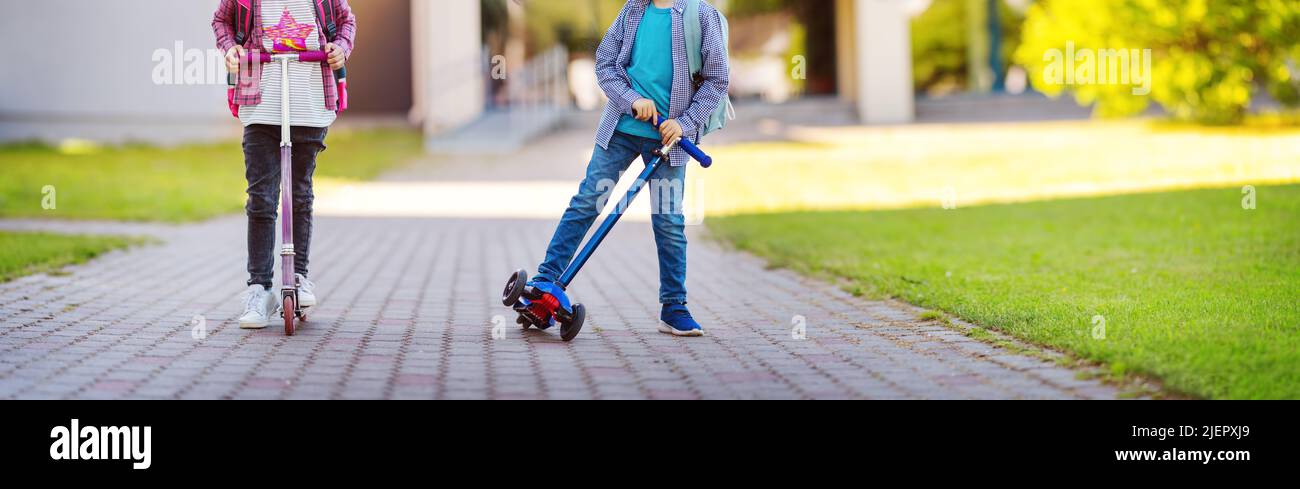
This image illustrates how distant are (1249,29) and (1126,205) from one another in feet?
27.7

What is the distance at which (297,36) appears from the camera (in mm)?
6094

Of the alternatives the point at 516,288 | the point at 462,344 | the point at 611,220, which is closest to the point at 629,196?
the point at 611,220

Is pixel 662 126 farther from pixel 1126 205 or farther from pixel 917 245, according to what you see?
pixel 1126 205

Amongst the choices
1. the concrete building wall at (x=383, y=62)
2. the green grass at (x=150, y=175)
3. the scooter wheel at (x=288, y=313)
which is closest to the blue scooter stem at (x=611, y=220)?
the scooter wheel at (x=288, y=313)

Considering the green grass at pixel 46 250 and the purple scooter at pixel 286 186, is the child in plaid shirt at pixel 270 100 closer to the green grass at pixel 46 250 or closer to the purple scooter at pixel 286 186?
the purple scooter at pixel 286 186

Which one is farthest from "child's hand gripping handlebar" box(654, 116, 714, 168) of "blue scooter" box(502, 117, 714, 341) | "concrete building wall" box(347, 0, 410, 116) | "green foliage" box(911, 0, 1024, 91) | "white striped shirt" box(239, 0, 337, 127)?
"green foliage" box(911, 0, 1024, 91)

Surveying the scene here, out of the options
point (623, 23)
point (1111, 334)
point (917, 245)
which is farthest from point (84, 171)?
point (1111, 334)

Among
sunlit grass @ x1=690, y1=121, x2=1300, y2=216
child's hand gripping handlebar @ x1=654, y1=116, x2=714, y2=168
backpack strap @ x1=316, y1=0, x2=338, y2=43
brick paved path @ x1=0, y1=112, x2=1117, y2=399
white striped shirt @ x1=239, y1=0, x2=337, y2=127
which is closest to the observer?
brick paved path @ x1=0, y1=112, x2=1117, y2=399

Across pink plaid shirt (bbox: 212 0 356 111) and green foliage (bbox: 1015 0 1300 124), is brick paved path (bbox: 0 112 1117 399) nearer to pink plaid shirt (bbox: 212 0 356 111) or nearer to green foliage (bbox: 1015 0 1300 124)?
pink plaid shirt (bbox: 212 0 356 111)

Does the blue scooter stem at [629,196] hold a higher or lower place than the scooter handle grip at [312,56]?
lower

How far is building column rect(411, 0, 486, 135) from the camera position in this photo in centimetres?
2503

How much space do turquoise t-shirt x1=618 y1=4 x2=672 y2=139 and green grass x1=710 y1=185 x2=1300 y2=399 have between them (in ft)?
6.03

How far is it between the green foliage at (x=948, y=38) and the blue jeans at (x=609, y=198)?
2623cm

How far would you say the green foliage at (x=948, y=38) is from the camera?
31344 millimetres
